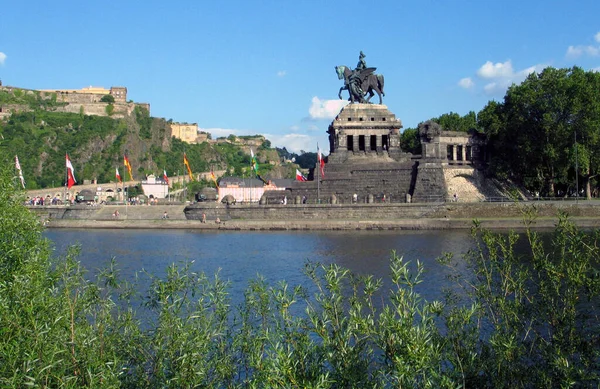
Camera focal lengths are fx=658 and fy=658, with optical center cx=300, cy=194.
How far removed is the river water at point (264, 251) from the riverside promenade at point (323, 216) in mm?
2027

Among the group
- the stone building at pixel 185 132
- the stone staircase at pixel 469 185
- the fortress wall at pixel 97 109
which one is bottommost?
the stone staircase at pixel 469 185

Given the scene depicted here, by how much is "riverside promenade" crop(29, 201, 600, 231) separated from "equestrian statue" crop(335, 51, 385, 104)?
16.4m

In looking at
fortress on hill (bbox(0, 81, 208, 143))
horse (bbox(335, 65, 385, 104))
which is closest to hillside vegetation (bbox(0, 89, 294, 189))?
fortress on hill (bbox(0, 81, 208, 143))

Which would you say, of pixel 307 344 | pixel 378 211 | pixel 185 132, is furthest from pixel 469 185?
pixel 185 132

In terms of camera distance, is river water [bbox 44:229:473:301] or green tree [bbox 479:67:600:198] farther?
green tree [bbox 479:67:600:198]

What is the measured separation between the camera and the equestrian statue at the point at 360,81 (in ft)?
209

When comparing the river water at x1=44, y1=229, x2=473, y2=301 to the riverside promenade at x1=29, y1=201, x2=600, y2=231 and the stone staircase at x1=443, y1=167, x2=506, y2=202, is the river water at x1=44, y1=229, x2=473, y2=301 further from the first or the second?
the stone staircase at x1=443, y1=167, x2=506, y2=202

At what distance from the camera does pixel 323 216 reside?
5178 centimetres

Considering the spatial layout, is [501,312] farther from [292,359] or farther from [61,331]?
[61,331]

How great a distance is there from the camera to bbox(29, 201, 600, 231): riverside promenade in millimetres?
47281

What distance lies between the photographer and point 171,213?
56.2 metres

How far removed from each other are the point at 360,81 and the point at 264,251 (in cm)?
3253

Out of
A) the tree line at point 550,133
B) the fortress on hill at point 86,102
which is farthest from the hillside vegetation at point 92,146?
the tree line at point 550,133

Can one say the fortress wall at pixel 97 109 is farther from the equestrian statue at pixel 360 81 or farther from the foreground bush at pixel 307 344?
the foreground bush at pixel 307 344
